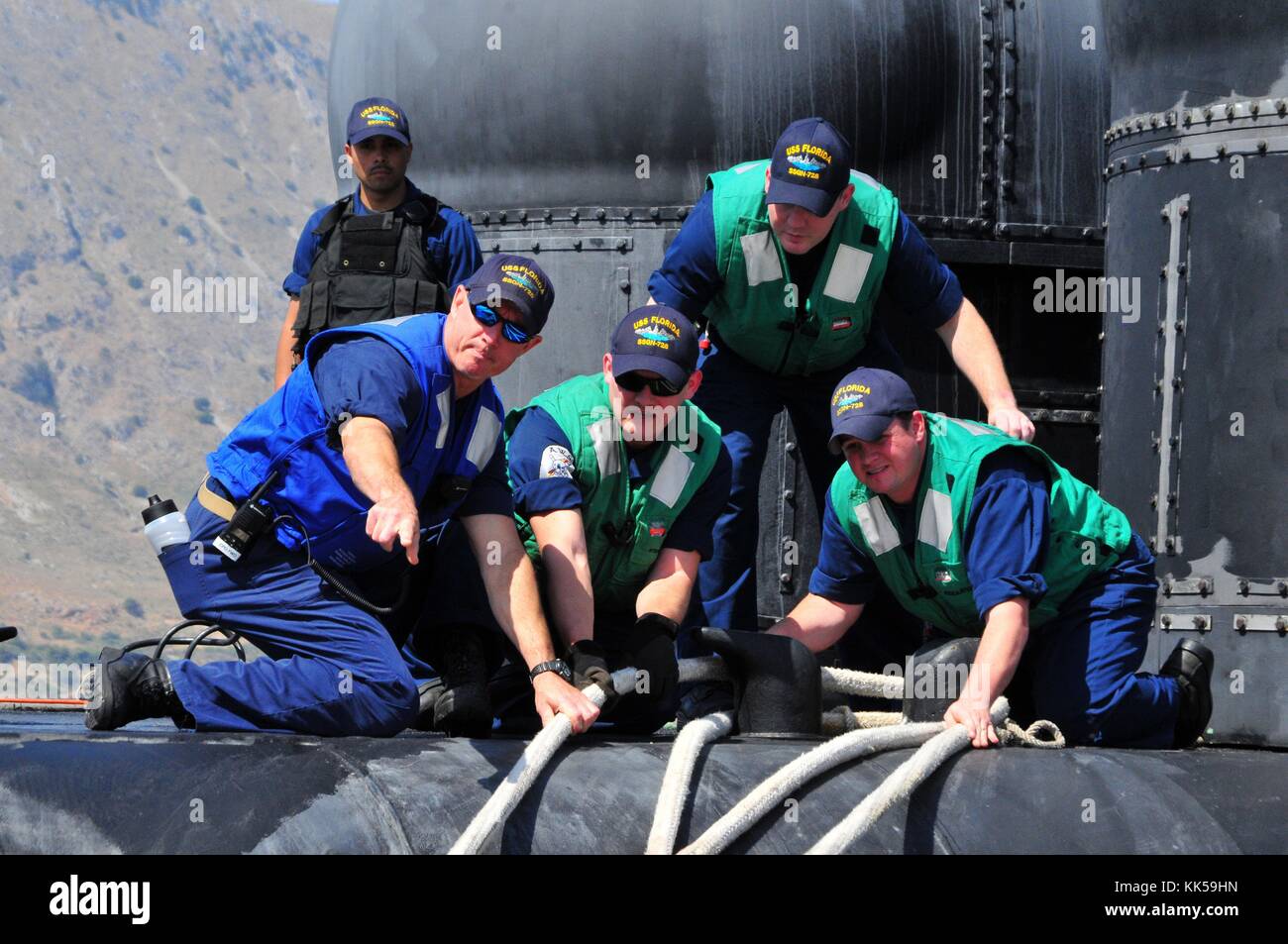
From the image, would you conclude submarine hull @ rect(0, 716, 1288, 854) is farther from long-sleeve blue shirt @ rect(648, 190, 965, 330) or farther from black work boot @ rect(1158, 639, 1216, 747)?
long-sleeve blue shirt @ rect(648, 190, 965, 330)

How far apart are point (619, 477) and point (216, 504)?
4.34 ft

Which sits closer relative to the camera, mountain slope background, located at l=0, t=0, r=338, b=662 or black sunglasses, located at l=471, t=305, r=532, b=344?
black sunglasses, located at l=471, t=305, r=532, b=344

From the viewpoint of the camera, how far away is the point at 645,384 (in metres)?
5.91

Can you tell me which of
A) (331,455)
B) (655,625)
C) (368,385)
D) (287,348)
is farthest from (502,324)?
(287,348)

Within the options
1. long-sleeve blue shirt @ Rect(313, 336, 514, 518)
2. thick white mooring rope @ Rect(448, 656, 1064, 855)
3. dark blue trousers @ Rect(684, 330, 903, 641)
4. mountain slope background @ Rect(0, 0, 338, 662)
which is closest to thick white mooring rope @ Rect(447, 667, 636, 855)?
thick white mooring rope @ Rect(448, 656, 1064, 855)

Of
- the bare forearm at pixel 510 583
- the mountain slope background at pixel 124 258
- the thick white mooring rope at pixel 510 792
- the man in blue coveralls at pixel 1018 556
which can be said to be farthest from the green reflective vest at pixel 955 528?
the mountain slope background at pixel 124 258

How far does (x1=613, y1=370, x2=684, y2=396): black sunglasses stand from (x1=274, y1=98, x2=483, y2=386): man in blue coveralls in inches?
51.5

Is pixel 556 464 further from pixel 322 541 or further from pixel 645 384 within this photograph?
pixel 322 541

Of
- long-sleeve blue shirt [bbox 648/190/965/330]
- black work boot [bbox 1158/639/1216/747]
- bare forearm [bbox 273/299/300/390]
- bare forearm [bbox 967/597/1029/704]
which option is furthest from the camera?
bare forearm [bbox 273/299/300/390]

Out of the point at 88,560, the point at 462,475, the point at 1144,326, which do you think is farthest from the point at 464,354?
the point at 88,560

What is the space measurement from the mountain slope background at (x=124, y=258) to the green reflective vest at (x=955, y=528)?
8404 cm

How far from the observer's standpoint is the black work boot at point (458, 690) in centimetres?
544

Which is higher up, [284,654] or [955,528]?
[955,528]

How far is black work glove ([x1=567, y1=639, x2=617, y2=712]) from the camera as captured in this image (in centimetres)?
521
